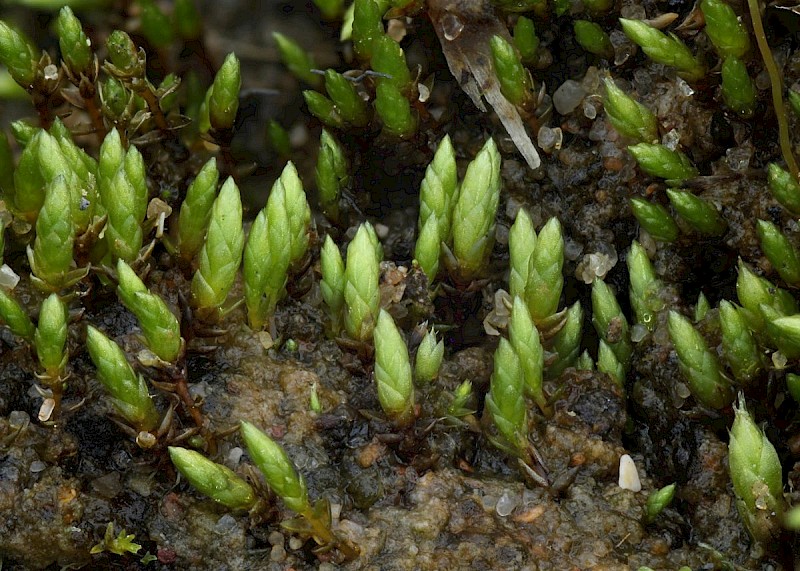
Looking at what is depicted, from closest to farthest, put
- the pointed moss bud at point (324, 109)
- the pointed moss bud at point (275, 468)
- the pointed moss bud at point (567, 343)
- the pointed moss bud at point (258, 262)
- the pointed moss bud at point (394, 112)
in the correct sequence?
the pointed moss bud at point (275, 468) → the pointed moss bud at point (258, 262) → the pointed moss bud at point (567, 343) → the pointed moss bud at point (394, 112) → the pointed moss bud at point (324, 109)

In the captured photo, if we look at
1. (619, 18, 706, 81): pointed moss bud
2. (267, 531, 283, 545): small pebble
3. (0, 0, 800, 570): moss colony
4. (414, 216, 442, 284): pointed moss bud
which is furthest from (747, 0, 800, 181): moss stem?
(267, 531, 283, 545): small pebble

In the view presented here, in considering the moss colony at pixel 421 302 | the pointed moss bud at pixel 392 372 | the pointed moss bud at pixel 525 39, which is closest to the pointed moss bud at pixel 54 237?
the moss colony at pixel 421 302

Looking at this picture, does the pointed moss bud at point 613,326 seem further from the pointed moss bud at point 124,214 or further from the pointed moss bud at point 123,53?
the pointed moss bud at point 123,53

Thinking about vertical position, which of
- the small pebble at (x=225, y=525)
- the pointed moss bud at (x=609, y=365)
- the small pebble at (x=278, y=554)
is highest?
the pointed moss bud at (x=609, y=365)

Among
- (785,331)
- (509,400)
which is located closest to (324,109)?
(509,400)

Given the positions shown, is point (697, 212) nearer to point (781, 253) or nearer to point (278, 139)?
point (781, 253)

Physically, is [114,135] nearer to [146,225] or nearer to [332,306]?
[146,225]

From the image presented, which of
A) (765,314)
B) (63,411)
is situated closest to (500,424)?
(765,314)
